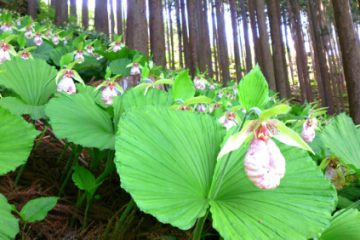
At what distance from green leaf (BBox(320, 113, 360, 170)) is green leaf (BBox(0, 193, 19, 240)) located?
1249 millimetres

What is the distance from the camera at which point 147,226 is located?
1.57 meters

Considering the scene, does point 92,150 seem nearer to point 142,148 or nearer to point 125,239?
point 125,239

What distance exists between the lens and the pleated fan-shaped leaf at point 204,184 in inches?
36.4

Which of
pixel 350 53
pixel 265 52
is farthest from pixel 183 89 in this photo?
pixel 265 52

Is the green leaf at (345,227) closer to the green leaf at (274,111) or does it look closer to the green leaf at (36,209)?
the green leaf at (274,111)

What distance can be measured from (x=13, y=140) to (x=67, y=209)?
54cm

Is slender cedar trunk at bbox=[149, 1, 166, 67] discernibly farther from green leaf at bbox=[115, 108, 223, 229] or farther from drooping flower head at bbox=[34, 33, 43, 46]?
green leaf at bbox=[115, 108, 223, 229]

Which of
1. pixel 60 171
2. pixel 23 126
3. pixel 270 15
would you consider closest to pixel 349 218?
pixel 23 126

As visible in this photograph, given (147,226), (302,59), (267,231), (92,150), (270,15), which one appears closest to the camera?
(267,231)

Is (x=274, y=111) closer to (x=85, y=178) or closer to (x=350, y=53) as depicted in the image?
(x=85, y=178)

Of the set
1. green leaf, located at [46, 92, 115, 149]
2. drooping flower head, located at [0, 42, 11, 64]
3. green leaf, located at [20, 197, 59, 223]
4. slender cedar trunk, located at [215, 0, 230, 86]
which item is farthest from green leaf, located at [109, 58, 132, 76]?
slender cedar trunk, located at [215, 0, 230, 86]

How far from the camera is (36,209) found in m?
1.32

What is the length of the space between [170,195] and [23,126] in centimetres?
63

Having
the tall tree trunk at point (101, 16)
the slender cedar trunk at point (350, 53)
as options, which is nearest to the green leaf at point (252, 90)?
the slender cedar trunk at point (350, 53)
